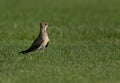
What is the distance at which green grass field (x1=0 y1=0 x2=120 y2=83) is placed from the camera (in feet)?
39.3

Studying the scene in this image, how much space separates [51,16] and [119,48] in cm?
1188

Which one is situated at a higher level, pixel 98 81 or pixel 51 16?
pixel 98 81

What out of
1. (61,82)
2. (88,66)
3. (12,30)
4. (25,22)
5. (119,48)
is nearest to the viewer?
(61,82)

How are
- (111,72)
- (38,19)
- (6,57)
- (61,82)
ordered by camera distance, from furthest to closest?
(38,19) < (6,57) < (111,72) < (61,82)

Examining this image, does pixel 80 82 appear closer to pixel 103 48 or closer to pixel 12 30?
pixel 103 48

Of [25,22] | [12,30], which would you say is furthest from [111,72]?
[25,22]

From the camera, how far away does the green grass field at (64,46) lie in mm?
11977

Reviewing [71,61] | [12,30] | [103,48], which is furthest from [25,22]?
[71,61]

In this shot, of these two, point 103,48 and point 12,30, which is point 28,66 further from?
point 12,30

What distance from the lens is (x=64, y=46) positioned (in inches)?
667

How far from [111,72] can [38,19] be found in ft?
47.3

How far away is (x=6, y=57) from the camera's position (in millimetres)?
14586

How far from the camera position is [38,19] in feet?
86.9

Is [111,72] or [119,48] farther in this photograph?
[119,48]
